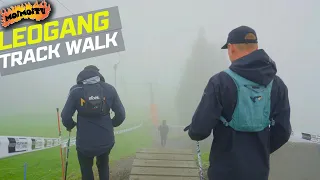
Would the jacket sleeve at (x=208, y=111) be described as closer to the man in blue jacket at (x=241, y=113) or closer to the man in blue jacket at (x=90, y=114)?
the man in blue jacket at (x=241, y=113)

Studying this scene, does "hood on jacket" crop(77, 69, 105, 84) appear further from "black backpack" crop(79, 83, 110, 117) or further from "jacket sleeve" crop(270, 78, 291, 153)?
"jacket sleeve" crop(270, 78, 291, 153)

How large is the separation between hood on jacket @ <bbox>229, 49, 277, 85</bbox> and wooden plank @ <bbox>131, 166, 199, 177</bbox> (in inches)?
123

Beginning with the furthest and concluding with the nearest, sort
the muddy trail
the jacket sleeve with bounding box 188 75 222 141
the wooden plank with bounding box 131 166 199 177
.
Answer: the muddy trail → the wooden plank with bounding box 131 166 199 177 → the jacket sleeve with bounding box 188 75 222 141

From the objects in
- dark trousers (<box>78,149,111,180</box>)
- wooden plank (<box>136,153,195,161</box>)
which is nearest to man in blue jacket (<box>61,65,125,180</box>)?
dark trousers (<box>78,149,111,180</box>)

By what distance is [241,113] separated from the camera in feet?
8.60

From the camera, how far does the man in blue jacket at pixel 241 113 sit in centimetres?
259

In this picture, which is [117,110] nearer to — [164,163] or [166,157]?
[164,163]

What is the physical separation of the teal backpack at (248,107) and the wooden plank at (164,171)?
2881 millimetres

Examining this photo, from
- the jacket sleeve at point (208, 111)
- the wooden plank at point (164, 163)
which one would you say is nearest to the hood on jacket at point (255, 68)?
the jacket sleeve at point (208, 111)

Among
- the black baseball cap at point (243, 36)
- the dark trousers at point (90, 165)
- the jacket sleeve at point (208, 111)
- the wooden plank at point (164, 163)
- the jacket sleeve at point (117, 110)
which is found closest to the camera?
the jacket sleeve at point (208, 111)

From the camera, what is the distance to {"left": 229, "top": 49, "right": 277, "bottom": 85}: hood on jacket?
8.63 feet

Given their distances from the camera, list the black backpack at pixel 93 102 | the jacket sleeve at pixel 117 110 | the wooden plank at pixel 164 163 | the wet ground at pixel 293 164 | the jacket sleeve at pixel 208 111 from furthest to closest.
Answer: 1. the wet ground at pixel 293 164
2. the wooden plank at pixel 164 163
3. the jacket sleeve at pixel 117 110
4. the black backpack at pixel 93 102
5. the jacket sleeve at pixel 208 111

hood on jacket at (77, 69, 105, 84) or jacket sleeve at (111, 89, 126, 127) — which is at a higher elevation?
hood on jacket at (77, 69, 105, 84)

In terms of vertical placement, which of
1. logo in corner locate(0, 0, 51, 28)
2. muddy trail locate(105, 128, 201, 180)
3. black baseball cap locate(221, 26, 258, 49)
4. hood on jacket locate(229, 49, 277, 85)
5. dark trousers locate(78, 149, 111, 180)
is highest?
logo in corner locate(0, 0, 51, 28)
